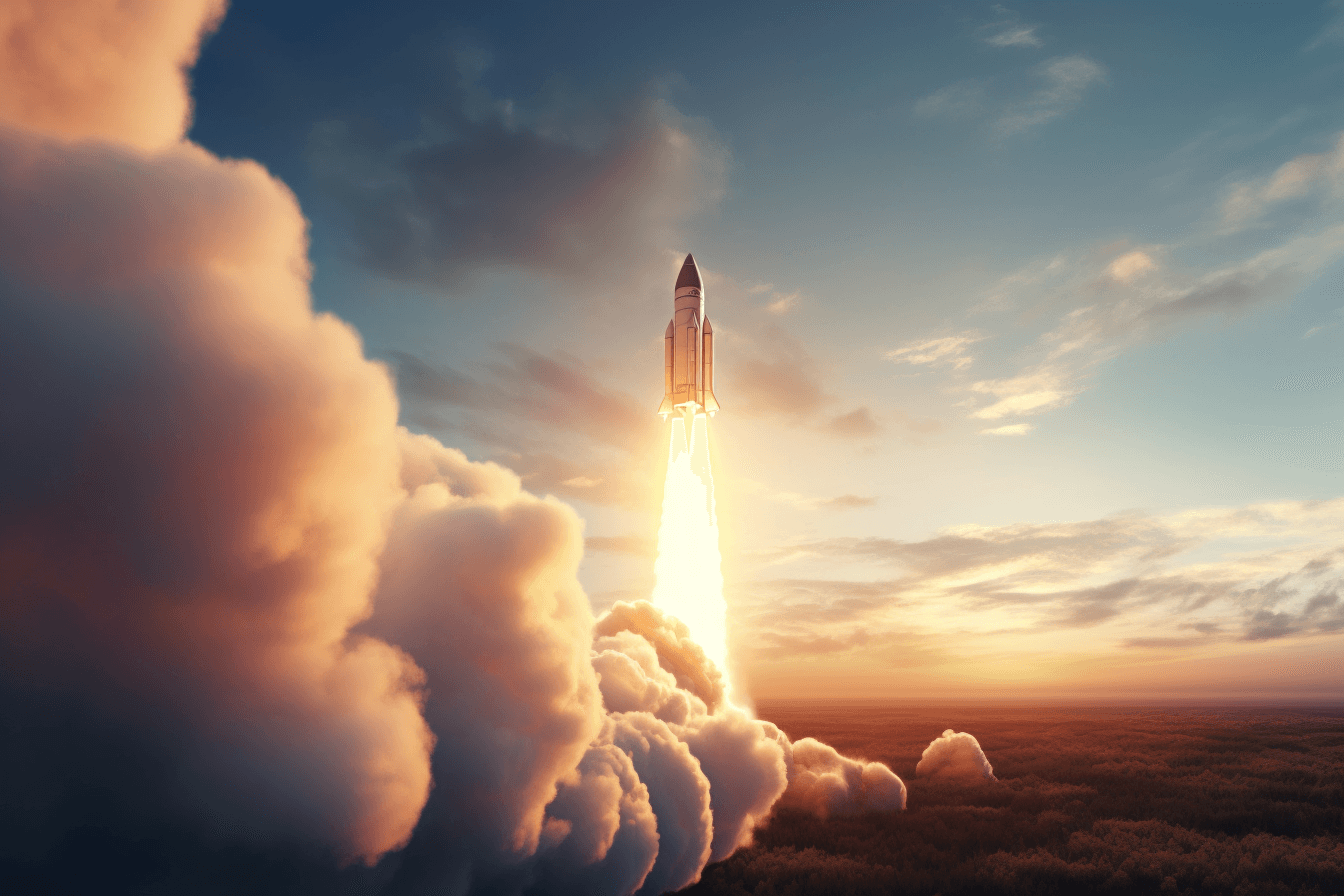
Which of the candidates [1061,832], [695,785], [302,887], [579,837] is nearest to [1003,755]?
[1061,832]

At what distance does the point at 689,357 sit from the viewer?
6488 centimetres

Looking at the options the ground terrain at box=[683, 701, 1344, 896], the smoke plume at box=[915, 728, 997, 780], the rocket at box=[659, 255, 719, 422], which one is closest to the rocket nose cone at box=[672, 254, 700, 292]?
the rocket at box=[659, 255, 719, 422]

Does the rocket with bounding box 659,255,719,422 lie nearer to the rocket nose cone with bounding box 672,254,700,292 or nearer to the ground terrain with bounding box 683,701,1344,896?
the rocket nose cone with bounding box 672,254,700,292

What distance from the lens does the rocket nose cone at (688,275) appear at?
66.8 meters

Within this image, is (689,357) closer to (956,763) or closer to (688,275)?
(688,275)

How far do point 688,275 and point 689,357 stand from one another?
26.2 feet

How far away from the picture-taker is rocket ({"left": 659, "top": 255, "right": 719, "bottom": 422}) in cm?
6475

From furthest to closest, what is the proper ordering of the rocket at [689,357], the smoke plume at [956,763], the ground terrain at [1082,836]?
the smoke plume at [956,763], the rocket at [689,357], the ground terrain at [1082,836]

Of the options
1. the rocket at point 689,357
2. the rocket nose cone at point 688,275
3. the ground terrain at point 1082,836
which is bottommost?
the ground terrain at point 1082,836

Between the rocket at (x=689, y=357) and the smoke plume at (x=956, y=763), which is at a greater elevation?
the rocket at (x=689, y=357)

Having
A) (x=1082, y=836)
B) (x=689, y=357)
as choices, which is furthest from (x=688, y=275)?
(x=1082, y=836)

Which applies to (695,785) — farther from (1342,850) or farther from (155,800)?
(1342,850)

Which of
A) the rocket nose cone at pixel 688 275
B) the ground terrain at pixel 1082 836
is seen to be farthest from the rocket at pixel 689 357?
the ground terrain at pixel 1082 836

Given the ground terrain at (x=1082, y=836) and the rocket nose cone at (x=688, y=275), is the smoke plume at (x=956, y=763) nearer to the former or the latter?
the ground terrain at (x=1082, y=836)
